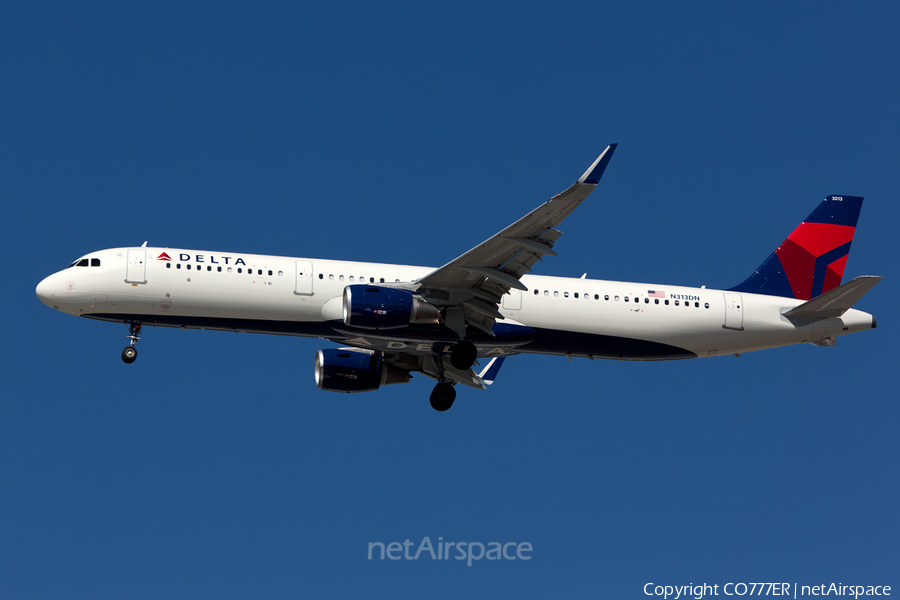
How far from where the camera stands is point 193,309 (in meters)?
34.1

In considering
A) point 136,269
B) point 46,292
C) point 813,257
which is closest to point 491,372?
point 813,257

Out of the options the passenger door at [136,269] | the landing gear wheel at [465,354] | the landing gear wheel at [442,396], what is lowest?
the landing gear wheel at [442,396]

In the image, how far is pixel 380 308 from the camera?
1283 inches

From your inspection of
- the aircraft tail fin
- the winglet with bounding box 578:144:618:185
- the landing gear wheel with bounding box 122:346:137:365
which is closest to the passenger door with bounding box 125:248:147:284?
the landing gear wheel with bounding box 122:346:137:365

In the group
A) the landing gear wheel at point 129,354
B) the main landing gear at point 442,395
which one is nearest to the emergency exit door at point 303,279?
the main landing gear at point 442,395

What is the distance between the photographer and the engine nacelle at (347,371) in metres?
38.6

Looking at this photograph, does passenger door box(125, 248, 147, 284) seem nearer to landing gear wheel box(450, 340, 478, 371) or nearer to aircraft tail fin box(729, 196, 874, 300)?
landing gear wheel box(450, 340, 478, 371)

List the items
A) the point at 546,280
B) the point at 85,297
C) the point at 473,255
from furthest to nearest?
the point at 546,280
the point at 85,297
the point at 473,255

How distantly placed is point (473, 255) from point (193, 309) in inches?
385

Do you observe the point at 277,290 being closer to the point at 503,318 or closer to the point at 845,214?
the point at 503,318

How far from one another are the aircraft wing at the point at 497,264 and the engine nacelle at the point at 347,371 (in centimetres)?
577

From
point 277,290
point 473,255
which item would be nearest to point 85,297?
point 277,290

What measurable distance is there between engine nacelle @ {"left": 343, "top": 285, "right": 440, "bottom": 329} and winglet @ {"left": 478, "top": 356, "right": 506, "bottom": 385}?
8.44 m

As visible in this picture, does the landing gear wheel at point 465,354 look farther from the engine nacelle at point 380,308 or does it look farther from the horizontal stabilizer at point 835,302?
the horizontal stabilizer at point 835,302
